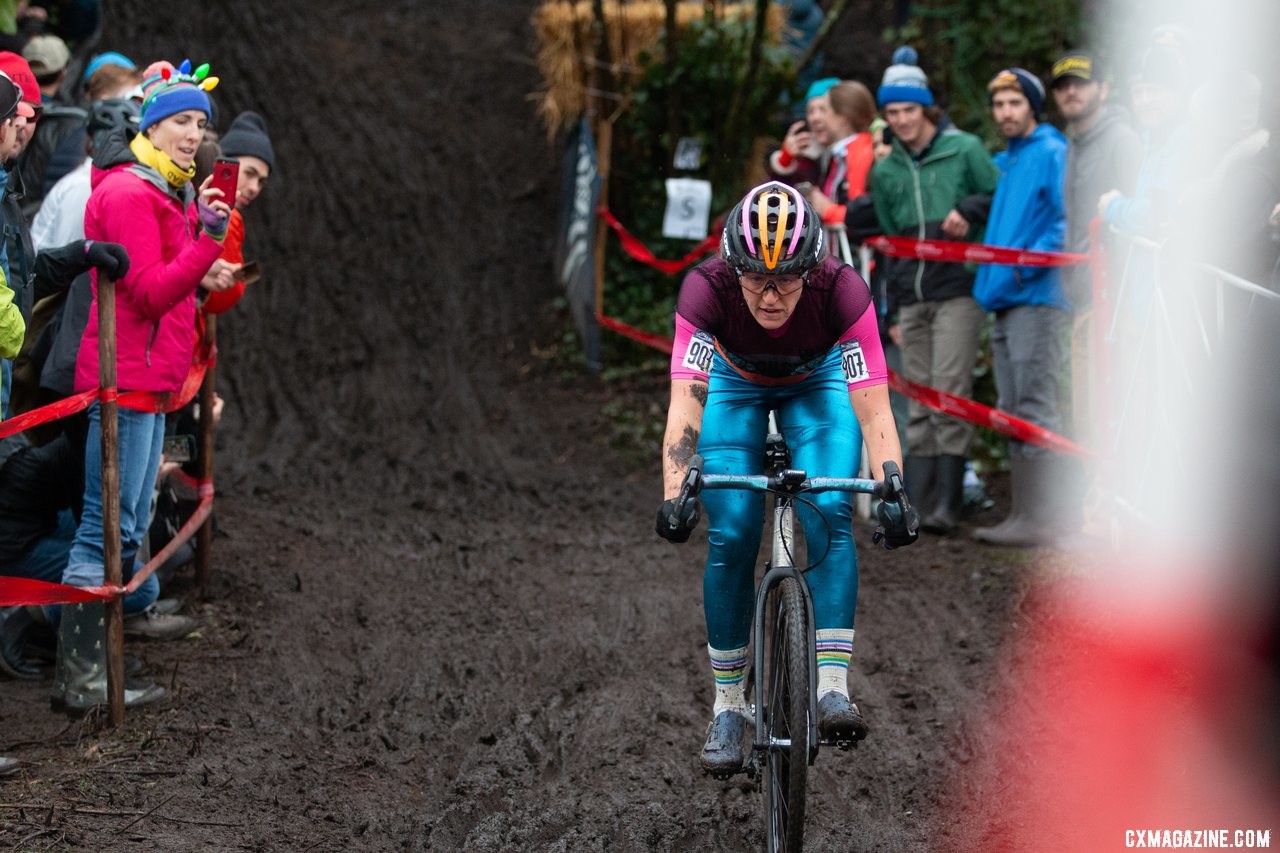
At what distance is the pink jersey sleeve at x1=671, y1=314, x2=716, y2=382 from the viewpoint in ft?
15.5

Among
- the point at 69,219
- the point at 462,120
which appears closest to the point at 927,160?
the point at 69,219

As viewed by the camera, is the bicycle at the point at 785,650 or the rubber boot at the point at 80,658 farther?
the rubber boot at the point at 80,658

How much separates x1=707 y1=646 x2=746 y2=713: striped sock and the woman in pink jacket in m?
2.61

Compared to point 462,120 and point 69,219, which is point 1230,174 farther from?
point 462,120

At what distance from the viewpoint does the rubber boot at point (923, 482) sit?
29.1 feet

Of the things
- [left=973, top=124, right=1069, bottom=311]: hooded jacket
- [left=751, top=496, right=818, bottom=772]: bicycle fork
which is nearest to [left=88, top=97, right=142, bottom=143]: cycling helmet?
[left=751, top=496, right=818, bottom=772]: bicycle fork

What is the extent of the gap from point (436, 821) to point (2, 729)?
187 centimetres

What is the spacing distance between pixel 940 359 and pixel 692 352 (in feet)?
13.8

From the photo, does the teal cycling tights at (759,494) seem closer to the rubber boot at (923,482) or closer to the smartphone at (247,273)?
the smartphone at (247,273)

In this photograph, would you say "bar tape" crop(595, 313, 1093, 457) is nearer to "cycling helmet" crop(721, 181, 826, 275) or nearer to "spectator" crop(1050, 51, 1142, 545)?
"spectator" crop(1050, 51, 1142, 545)

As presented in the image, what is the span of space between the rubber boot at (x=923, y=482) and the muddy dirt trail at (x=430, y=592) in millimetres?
478

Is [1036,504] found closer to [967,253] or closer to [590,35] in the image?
[967,253]

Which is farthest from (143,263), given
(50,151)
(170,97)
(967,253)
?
(967,253)

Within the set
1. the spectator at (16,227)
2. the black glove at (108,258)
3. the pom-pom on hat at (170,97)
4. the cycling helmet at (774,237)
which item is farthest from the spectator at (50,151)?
the cycling helmet at (774,237)
